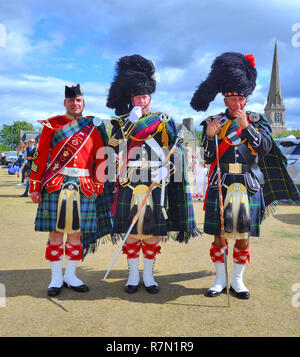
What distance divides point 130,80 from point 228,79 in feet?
3.47

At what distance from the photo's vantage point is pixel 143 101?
13.0ft

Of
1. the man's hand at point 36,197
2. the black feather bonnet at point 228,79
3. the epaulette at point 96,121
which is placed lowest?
the man's hand at point 36,197

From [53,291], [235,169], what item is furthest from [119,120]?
[53,291]

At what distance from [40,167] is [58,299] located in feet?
4.51

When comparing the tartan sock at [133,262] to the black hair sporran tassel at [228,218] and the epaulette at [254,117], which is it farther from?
the epaulette at [254,117]

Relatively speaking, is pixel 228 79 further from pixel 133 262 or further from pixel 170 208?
pixel 133 262

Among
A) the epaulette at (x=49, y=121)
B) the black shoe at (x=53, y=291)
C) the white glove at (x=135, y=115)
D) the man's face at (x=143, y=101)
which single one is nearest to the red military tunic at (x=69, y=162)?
the epaulette at (x=49, y=121)

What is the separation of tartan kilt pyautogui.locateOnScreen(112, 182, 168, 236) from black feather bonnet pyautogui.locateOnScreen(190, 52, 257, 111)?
3.83 ft

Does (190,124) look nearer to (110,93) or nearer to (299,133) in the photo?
(299,133)

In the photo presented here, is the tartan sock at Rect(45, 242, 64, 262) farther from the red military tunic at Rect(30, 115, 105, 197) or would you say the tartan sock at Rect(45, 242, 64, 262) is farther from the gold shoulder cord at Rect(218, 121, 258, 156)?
the gold shoulder cord at Rect(218, 121, 258, 156)

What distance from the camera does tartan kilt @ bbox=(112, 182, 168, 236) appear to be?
12.4 ft

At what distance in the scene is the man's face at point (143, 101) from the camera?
3.96 m

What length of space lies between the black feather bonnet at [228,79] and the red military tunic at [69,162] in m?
1.26
